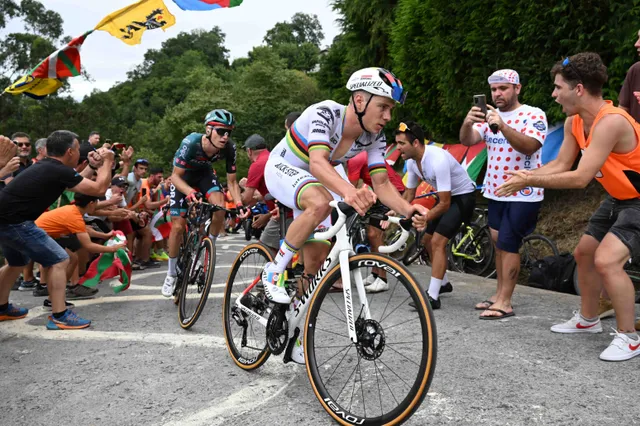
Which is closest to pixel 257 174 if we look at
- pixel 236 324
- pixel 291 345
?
pixel 236 324

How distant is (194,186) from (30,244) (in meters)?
1.99

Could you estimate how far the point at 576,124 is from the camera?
176 inches

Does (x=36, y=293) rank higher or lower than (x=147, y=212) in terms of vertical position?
lower

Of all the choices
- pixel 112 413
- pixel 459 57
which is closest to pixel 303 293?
pixel 112 413

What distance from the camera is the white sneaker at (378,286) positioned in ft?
11.4

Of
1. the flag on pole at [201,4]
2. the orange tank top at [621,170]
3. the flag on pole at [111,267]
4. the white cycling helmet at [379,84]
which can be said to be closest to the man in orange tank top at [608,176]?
the orange tank top at [621,170]

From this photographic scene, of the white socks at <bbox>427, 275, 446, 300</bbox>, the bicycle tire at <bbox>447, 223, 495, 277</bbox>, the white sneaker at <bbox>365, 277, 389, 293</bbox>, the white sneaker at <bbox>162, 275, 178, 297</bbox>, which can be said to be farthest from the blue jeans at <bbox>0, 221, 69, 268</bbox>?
the bicycle tire at <bbox>447, 223, 495, 277</bbox>

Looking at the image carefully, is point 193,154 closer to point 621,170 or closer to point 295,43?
point 621,170

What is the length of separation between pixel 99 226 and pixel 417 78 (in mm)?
7322

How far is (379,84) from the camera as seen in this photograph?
11.6ft

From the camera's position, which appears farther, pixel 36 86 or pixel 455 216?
pixel 36 86

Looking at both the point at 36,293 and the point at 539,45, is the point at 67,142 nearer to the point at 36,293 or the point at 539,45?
the point at 36,293

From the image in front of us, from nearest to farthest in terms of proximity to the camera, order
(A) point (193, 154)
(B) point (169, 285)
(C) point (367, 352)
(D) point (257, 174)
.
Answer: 1. (C) point (367, 352)
2. (A) point (193, 154)
3. (B) point (169, 285)
4. (D) point (257, 174)

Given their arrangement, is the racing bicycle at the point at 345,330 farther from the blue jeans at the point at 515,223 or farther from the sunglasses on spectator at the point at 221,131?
the sunglasses on spectator at the point at 221,131
